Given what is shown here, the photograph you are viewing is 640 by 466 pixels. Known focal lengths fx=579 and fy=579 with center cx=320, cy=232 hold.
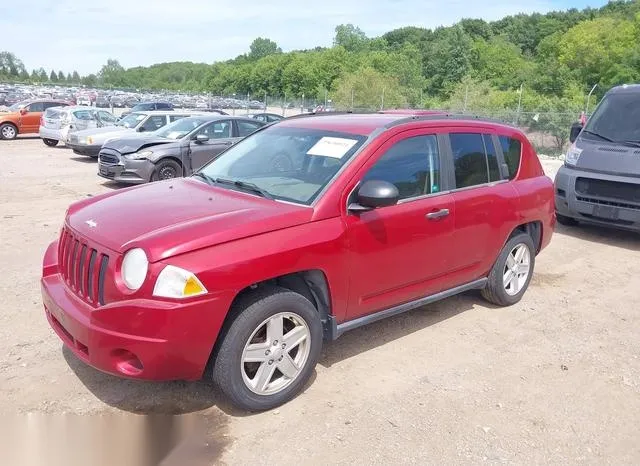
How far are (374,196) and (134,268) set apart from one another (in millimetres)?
1538

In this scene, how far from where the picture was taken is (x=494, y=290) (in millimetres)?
5328

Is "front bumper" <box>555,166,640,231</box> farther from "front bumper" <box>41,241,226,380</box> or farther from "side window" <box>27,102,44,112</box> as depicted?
"side window" <box>27,102,44,112</box>

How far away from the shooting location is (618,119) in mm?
8492

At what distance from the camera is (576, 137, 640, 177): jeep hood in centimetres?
777

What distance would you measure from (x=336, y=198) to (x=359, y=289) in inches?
25.5

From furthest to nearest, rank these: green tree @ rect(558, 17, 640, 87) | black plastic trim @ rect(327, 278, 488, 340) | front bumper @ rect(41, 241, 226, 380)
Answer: green tree @ rect(558, 17, 640, 87)
black plastic trim @ rect(327, 278, 488, 340)
front bumper @ rect(41, 241, 226, 380)

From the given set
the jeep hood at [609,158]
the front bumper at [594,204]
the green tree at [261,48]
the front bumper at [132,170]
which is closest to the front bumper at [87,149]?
the front bumper at [132,170]

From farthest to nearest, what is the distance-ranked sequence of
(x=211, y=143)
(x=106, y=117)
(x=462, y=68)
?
(x=462, y=68)
(x=106, y=117)
(x=211, y=143)

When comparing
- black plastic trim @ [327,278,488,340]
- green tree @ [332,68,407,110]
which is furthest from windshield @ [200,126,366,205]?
green tree @ [332,68,407,110]

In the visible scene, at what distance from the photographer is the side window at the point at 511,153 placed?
17.6ft

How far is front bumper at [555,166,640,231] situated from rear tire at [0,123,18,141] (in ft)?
66.9

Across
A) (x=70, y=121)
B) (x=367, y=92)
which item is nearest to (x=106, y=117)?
(x=70, y=121)

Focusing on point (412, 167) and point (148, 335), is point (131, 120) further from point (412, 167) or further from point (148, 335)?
point (148, 335)

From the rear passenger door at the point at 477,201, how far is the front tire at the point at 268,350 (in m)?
1.63
